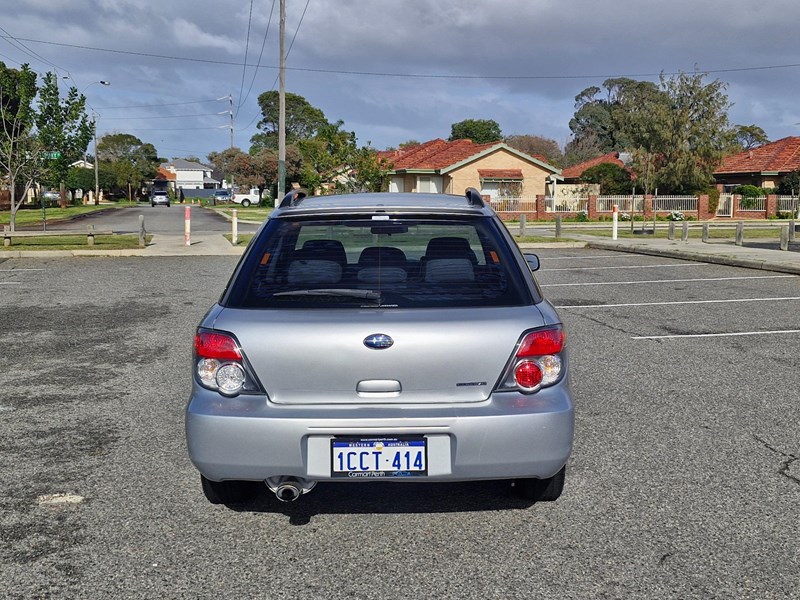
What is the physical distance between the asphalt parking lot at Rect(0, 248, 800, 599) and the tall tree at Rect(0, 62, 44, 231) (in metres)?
19.3

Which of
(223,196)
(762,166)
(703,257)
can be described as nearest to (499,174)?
(762,166)

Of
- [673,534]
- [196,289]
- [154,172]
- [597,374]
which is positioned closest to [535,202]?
[196,289]

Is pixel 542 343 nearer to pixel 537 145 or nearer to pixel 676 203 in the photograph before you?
pixel 676 203

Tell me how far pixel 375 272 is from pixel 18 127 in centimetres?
2593

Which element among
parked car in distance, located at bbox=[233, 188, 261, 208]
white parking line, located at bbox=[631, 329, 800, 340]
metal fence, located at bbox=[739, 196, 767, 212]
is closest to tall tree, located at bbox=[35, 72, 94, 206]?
white parking line, located at bbox=[631, 329, 800, 340]

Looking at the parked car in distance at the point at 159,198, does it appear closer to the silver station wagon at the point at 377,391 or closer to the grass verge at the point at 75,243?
the grass verge at the point at 75,243

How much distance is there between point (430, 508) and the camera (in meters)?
4.36

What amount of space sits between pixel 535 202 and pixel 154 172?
77.8m

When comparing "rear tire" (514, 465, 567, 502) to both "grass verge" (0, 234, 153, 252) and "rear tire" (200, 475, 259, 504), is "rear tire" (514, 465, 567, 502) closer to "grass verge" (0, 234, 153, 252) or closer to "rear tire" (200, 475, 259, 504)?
"rear tire" (200, 475, 259, 504)

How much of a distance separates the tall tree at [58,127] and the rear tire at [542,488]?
24.2 metres

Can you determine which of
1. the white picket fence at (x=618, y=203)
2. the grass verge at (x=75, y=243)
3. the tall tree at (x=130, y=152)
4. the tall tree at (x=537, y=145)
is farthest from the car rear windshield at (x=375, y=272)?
the tall tree at (x=130, y=152)

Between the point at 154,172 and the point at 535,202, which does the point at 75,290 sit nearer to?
the point at 535,202

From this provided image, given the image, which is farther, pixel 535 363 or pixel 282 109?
pixel 282 109

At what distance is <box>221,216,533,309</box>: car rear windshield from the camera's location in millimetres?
3879
